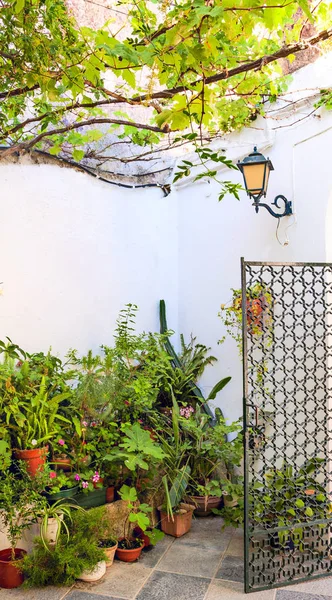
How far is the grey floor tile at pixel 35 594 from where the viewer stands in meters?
3.41

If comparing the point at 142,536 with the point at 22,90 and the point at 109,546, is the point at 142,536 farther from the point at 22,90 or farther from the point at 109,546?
the point at 22,90

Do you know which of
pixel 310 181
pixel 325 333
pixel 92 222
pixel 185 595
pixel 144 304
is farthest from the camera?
pixel 144 304

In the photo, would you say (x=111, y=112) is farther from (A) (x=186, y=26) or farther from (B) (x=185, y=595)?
(B) (x=185, y=595)

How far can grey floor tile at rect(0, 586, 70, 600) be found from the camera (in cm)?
341

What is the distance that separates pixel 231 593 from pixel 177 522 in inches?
36.3

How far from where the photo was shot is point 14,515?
3492 millimetres

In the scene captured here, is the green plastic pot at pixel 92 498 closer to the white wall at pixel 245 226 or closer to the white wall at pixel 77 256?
the white wall at pixel 77 256

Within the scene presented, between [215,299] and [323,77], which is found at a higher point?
[323,77]

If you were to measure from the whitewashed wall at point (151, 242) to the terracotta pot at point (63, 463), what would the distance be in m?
0.97

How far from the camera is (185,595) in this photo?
3510 millimetres

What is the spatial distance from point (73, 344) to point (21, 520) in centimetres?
159

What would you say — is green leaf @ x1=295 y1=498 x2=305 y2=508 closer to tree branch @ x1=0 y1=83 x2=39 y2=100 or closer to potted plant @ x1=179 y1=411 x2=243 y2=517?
potted plant @ x1=179 y1=411 x2=243 y2=517

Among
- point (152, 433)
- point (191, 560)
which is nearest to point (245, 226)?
point (152, 433)

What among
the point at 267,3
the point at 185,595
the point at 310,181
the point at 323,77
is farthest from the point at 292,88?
the point at 185,595
